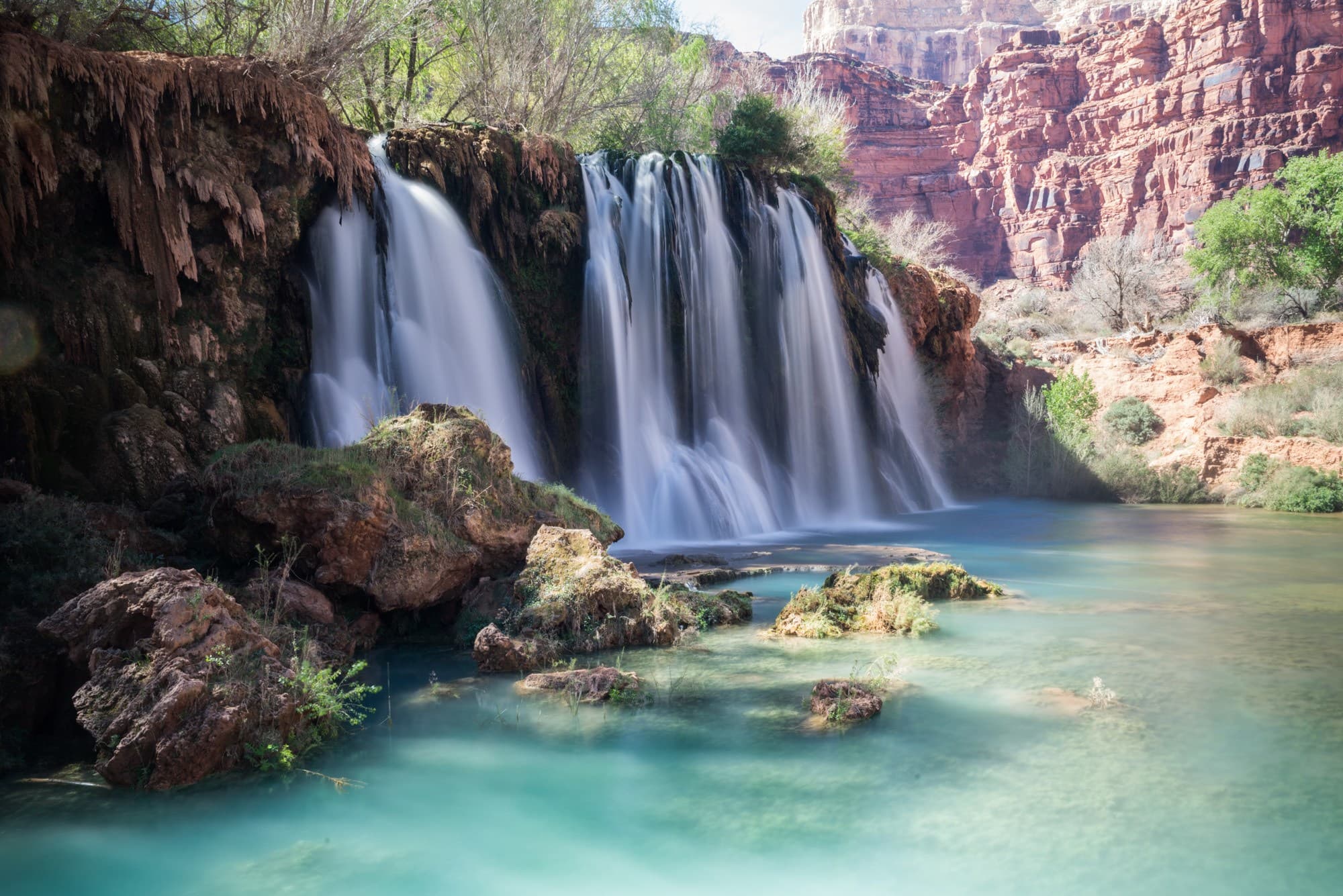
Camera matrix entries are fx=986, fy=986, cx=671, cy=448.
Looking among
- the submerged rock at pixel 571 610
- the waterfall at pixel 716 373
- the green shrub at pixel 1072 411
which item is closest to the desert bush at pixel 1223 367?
the green shrub at pixel 1072 411

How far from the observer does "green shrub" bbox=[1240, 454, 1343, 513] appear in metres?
21.1

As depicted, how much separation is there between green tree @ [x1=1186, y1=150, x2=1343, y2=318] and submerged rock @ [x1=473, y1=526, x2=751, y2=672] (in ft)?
112

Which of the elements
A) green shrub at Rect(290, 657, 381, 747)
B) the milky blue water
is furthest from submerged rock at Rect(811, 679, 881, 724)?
green shrub at Rect(290, 657, 381, 747)

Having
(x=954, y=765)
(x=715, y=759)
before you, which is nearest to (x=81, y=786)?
(x=715, y=759)

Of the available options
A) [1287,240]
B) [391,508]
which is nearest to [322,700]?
[391,508]

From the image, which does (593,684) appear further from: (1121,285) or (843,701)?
(1121,285)

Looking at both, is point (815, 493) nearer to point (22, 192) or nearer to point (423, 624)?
point (423, 624)

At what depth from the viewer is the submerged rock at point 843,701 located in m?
6.39

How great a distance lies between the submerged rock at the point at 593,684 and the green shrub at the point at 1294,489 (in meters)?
19.6

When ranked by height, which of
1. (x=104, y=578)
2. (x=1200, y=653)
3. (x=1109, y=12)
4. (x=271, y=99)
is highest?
(x=1109, y=12)

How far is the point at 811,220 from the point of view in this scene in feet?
76.0

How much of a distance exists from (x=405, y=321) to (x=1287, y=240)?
36.0m

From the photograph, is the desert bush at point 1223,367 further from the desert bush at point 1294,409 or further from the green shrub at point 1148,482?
the green shrub at point 1148,482

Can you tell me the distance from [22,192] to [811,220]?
661 inches
